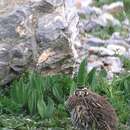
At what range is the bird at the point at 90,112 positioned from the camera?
6211mm

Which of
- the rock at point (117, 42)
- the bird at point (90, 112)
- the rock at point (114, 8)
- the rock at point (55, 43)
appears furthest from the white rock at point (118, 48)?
the bird at point (90, 112)

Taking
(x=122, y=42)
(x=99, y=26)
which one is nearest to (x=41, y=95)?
(x=122, y=42)

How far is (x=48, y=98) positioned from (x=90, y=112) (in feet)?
3.64

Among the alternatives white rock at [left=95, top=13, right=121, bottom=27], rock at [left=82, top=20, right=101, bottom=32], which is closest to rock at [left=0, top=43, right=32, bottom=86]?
rock at [left=82, top=20, right=101, bottom=32]

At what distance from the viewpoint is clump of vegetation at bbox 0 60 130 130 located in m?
7.04

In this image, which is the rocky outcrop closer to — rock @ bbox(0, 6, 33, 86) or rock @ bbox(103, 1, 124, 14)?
rock @ bbox(0, 6, 33, 86)

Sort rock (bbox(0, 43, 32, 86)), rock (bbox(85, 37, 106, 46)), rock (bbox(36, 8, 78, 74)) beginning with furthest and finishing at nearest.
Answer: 1. rock (bbox(85, 37, 106, 46))
2. rock (bbox(36, 8, 78, 74))
3. rock (bbox(0, 43, 32, 86))

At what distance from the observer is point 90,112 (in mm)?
6230

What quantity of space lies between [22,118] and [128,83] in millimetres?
1381

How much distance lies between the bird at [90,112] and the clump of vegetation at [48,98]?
45 cm

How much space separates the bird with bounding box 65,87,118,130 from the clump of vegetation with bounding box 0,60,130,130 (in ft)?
1.49

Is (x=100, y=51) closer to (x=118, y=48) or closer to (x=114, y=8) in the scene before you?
(x=118, y=48)

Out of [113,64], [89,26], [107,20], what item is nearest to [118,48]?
[113,64]

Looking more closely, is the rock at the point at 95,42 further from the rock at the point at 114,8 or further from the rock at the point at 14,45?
the rock at the point at 14,45
